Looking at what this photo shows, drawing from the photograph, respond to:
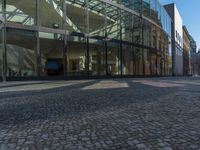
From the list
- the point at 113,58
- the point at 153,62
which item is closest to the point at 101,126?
the point at 113,58

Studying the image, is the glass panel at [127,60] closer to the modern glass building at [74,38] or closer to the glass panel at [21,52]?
the modern glass building at [74,38]

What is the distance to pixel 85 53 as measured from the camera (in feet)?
93.5

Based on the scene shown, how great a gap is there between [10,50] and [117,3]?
47.0ft

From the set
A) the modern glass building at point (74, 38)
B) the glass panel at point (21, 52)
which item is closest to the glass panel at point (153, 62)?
the modern glass building at point (74, 38)

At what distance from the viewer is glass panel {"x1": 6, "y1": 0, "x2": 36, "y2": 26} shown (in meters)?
23.2

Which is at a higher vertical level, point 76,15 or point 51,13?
point 76,15

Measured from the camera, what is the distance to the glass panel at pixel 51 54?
2484cm

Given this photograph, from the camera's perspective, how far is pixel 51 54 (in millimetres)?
25609

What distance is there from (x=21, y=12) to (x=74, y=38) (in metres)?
5.41

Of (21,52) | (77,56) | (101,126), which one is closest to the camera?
(101,126)

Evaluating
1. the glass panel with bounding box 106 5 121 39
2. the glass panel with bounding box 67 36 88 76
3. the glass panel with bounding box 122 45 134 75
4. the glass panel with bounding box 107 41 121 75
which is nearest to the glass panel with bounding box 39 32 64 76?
the glass panel with bounding box 67 36 88 76

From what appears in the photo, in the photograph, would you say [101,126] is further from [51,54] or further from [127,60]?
[127,60]

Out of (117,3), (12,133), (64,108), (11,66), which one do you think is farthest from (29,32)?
(12,133)

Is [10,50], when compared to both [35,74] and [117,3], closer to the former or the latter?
[35,74]
